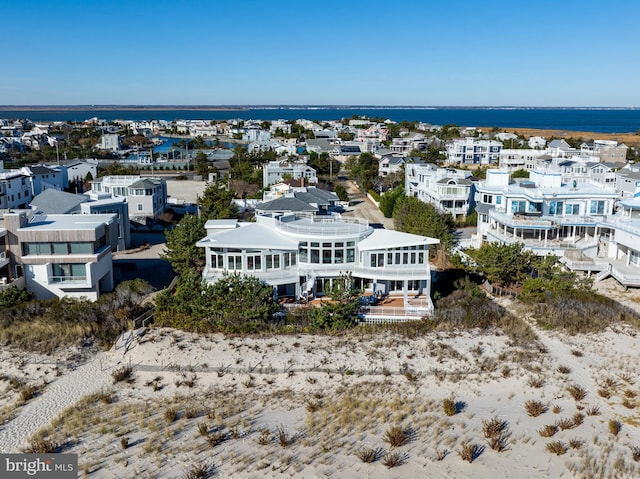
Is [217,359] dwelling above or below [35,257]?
below

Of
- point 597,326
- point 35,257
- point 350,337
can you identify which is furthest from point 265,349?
point 597,326

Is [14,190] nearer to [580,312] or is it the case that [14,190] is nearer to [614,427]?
[580,312]

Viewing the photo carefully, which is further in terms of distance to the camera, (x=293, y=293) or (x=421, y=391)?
(x=293, y=293)

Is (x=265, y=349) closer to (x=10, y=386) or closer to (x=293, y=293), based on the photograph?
(x=293, y=293)

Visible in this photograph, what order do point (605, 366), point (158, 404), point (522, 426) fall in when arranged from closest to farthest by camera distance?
point (522, 426)
point (158, 404)
point (605, 366)

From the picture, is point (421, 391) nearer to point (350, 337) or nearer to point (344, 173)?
point (350, 337)

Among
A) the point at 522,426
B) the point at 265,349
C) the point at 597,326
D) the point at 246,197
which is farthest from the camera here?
the point at 246,197

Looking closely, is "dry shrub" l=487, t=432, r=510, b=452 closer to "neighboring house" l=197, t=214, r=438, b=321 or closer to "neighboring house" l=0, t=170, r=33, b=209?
"neighboring house" l=197, t=214, r=438, b=321
